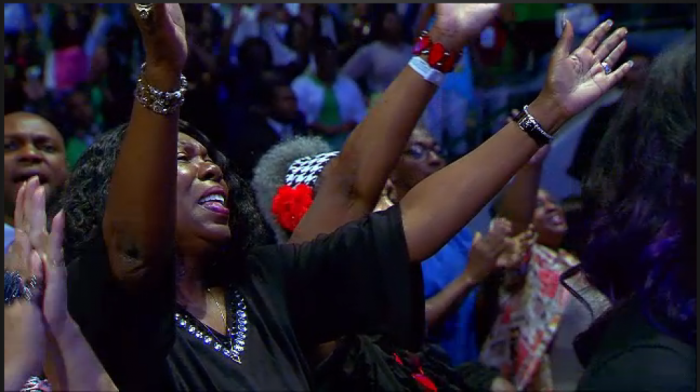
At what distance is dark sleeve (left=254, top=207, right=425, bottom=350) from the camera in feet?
5.50

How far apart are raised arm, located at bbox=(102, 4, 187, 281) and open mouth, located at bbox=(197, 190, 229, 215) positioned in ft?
0.77

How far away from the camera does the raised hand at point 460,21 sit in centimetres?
182

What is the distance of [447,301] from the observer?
92.2 inches

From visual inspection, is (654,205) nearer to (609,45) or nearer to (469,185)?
(469,185)

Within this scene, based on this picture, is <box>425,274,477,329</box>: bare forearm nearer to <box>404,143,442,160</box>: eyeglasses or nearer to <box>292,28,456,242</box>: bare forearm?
<box>404,143,442,160</box>: eyeglasses

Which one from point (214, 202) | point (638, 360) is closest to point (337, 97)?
point (214, 202)

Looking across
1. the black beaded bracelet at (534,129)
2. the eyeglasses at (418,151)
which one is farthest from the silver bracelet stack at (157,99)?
the eyeglasses at (418,151)

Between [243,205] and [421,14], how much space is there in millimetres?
533

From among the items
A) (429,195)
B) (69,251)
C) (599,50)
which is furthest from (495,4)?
(69,251)

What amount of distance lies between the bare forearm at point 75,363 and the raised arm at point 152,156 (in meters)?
0.16

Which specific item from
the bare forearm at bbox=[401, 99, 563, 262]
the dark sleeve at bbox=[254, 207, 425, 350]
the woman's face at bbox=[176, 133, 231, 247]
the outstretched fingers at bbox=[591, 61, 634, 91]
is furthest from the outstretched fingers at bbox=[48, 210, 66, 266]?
the outstretched fingers at bbox=[591, 61, 634, 91]

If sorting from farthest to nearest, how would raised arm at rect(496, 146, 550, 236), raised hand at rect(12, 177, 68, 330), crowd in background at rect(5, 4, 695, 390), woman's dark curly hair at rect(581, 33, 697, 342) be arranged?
raised arm at rect(496, 146, 550, 236), crowd in background at rect(5, 4, 695, 390), raised hand at rect(12, 177, 68, 330), woman's dark curly hair at rect(581, 33, 697, 342)

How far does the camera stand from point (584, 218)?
1625 mm

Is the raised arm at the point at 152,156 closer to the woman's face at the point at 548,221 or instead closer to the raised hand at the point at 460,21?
the raised hand at the point at 460,21
